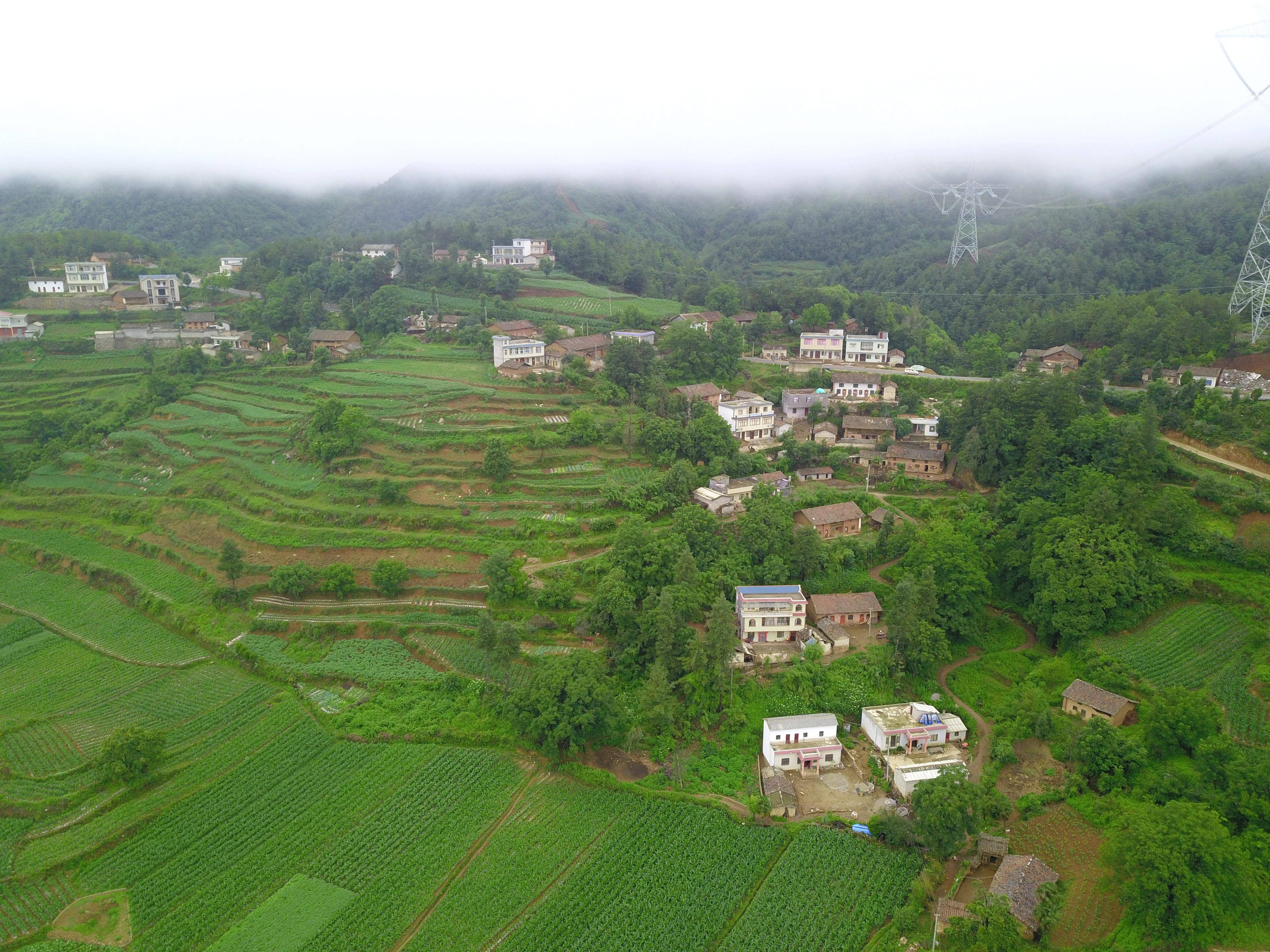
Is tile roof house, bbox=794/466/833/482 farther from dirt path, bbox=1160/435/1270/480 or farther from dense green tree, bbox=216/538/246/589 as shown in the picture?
dense green tree, bbox=216/538/246/589

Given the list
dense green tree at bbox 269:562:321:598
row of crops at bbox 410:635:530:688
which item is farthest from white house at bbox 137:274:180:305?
row of crops at bbox 410:635:530:688

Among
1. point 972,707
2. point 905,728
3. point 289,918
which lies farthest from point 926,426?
→ point 289,918

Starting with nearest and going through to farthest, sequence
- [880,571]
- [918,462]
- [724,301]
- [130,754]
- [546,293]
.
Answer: [130,754] → [880,571] → [918,462] → [724,301] → [546,293]

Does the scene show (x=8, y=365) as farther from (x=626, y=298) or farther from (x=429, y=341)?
(x=626, y=298)

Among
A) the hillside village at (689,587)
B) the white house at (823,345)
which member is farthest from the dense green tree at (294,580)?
the white house at (823,345)

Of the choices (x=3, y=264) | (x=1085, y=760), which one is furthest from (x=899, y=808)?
(x=3, y=264)

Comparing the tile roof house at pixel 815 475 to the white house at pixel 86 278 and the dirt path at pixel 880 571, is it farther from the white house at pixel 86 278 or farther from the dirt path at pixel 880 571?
the white house at pixel 86 278

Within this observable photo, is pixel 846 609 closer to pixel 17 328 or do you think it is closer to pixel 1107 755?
pixel 1107 755
